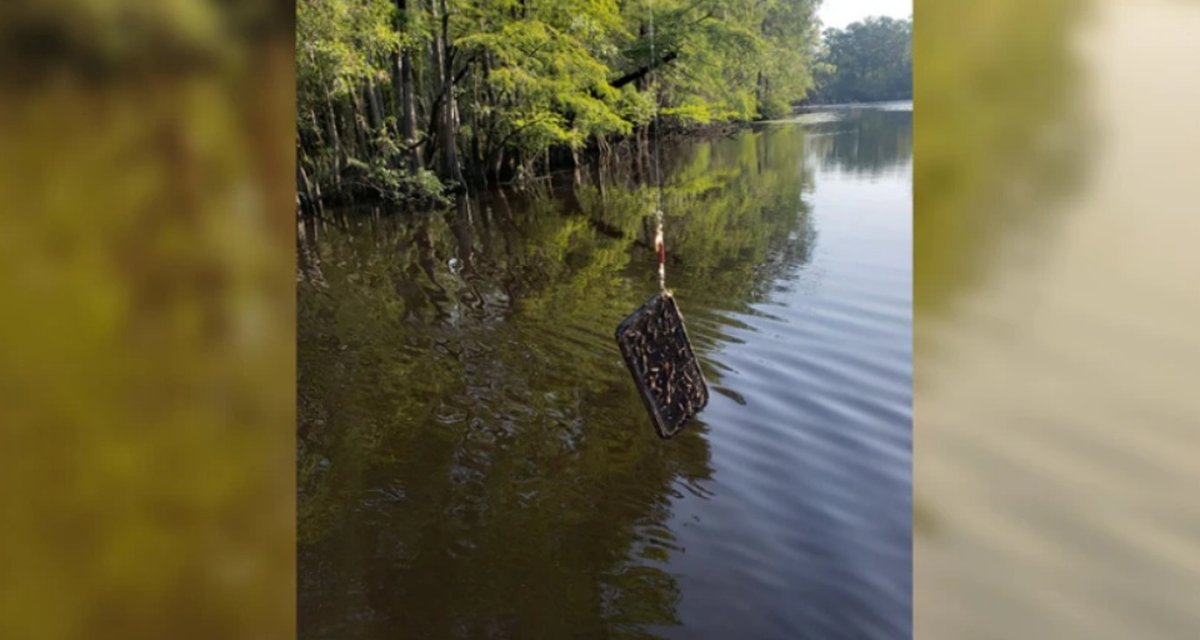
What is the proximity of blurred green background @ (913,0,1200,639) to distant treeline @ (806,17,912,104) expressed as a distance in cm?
1465

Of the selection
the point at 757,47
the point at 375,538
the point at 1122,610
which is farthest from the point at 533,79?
the point at 1122,610

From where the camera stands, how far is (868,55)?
53.4 ft

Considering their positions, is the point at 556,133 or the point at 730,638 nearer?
the point at 730,638

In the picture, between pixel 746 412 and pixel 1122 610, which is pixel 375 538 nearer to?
pixel 746 412

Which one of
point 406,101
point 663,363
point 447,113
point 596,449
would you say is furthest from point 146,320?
point 447,113

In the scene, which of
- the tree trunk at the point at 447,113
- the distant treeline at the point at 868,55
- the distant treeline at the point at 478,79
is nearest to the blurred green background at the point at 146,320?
the distant treeline at the point at 478,79

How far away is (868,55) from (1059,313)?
16.5 meters

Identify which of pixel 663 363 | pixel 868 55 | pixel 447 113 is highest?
pixel 868 55

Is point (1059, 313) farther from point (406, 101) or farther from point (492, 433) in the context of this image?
point (406, 101)

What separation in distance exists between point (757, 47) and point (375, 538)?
994 centimetres

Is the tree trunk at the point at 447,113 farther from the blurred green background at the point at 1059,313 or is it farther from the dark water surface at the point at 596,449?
the blurred green background at the point at 1059,313

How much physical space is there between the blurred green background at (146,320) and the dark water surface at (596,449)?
90.1 inches

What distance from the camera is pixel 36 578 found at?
403mm

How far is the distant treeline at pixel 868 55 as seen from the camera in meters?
15.6
